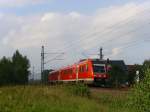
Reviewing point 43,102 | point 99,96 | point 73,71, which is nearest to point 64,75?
point 73,71

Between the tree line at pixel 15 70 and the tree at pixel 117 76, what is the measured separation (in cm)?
1352

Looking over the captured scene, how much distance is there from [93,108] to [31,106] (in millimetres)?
2895

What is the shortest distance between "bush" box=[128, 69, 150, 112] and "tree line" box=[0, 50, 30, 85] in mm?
47884

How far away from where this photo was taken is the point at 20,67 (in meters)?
87.7

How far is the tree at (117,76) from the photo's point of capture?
56031 millimetres

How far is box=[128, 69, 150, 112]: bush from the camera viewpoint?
1587 cm

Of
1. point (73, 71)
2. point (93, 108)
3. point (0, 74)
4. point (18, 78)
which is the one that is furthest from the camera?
point (18, 78)

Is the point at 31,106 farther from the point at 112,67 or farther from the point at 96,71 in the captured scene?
the point at 112,67

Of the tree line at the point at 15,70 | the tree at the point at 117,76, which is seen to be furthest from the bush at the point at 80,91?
the tree line at the point at 15,70

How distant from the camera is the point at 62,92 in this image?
29.8 m

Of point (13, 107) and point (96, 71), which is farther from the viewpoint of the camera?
point (96, 71)

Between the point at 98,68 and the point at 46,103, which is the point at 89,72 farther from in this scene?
the point at 46,103

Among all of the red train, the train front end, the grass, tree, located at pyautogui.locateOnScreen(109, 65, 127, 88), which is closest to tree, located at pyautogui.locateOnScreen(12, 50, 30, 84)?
tree, located at pyautogui.locateOnScreen(109, 65, 127, 88)

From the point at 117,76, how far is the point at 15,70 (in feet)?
Answer: 89.9
